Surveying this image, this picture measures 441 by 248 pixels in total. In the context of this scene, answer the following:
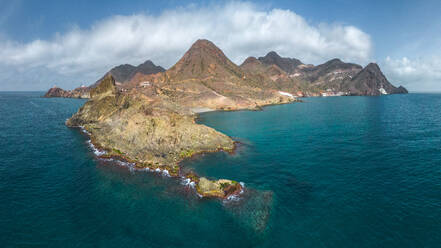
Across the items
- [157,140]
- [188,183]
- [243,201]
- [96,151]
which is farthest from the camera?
[96,151]

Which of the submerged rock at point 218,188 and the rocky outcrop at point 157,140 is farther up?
the rocky outcrop at point 157,140

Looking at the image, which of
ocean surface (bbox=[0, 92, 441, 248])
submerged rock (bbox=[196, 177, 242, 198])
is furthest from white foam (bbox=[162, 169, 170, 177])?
submerged rock (bbox=[196, 177, 242, 198])

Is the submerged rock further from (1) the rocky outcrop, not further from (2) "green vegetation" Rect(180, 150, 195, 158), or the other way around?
(2) "green vegetation" Rect(180, 150, 195, 158)

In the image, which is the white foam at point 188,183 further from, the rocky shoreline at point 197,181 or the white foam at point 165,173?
the white foam at point 165,173

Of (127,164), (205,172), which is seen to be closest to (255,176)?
(205,172)

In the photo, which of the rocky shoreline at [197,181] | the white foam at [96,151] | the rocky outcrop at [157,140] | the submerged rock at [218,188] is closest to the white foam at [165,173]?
the rocky shoreline at [197,181]

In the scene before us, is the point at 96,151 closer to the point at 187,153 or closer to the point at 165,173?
the point at 187,153

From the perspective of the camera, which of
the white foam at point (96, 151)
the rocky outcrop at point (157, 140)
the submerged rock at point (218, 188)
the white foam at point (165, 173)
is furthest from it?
the white foam at point (96, 151)

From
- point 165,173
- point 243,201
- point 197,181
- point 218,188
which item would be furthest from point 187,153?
point 243,201
